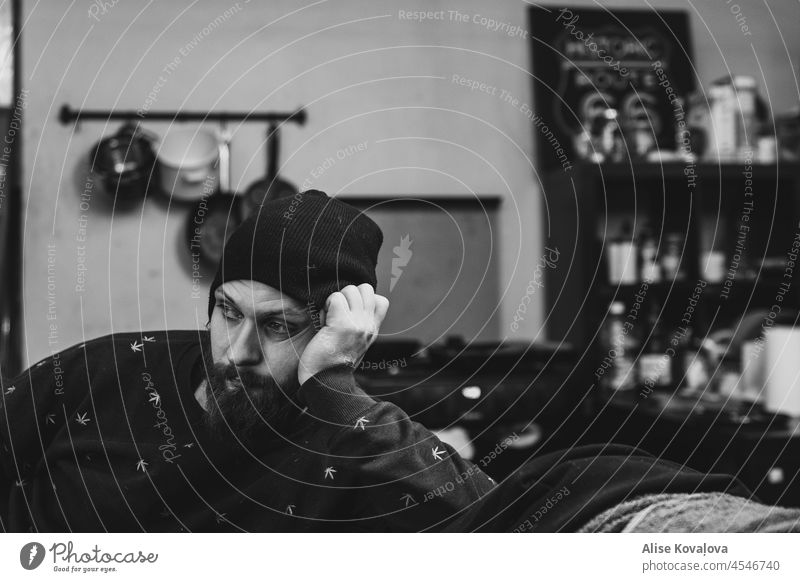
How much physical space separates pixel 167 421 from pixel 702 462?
1.03m

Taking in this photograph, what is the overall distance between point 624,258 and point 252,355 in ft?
3.95

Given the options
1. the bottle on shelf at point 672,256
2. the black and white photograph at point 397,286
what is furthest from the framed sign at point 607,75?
the bottle on shelf at point 672,256

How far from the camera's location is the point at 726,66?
1694 mm

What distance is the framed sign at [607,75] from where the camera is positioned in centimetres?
158

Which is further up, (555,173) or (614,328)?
(555,173)

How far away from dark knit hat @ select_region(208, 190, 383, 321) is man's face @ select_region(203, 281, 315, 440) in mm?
11

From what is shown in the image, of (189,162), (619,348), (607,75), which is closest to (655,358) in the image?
(619,348)

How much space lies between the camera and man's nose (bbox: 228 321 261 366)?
60 centimetres

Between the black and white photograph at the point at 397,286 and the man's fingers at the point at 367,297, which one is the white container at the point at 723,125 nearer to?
the black and white photograph at the point at 397,286

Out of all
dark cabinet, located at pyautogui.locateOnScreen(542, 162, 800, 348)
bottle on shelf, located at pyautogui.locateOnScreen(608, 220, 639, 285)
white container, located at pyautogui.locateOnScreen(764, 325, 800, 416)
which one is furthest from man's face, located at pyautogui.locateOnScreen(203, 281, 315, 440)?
bottle on shelf, located at pyautogui.locateOnScreen(608, 220, 639, 285)

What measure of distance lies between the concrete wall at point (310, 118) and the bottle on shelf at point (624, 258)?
0.57 ft

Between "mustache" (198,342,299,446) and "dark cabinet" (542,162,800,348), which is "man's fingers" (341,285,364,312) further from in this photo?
"dark cabinet" (542,162,800,348)
